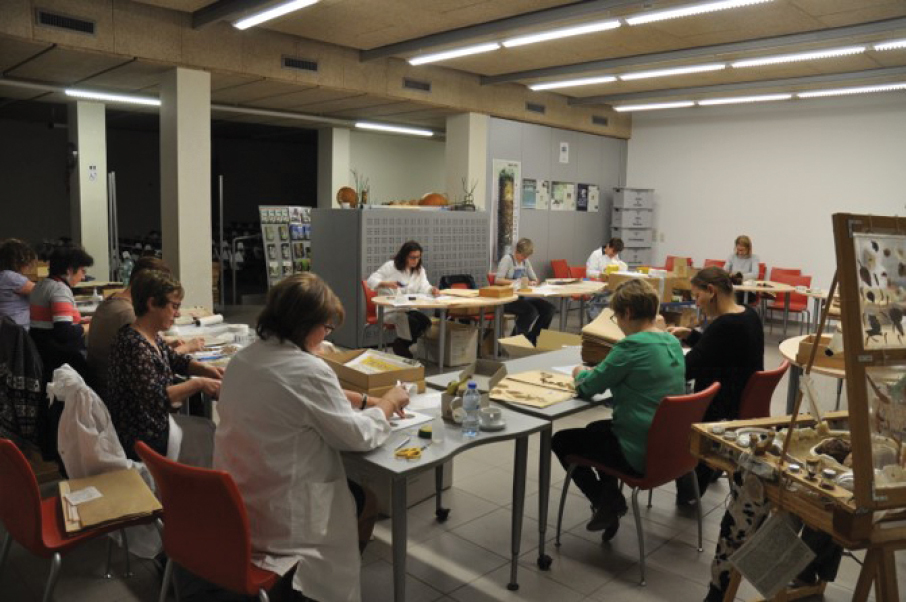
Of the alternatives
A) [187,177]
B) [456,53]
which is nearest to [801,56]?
[456,53]

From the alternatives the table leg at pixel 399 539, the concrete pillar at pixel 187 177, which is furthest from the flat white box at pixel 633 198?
the table leg at pixel 399 539

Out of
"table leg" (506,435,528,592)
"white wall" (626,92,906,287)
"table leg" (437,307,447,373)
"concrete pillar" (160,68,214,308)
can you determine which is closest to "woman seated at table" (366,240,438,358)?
"table leg" (437,307,447,373)

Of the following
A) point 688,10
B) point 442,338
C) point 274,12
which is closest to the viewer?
point 688,10

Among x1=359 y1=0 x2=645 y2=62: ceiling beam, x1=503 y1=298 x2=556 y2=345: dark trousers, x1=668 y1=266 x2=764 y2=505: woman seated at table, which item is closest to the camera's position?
x1=668 y1=266 x2=764 y2=505: woman seated at table

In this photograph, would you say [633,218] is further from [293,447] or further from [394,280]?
[293,447]

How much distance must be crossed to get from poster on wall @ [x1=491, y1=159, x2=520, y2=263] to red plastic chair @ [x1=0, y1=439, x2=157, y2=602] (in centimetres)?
868

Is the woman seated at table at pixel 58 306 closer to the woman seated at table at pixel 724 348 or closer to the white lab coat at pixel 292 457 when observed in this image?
the white lab coat at pixel 292 457

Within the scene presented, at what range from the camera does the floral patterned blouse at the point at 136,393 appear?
2834 mm

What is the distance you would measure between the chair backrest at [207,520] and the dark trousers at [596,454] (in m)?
1.65

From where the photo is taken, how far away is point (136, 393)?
2.84 m

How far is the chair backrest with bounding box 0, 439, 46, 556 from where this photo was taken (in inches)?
86.0

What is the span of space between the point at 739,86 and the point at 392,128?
542 centimetres

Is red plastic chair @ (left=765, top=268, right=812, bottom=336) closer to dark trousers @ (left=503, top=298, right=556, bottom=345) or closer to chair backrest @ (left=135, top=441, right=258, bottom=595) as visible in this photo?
dark trousers @ (left=503, top=298, right=556, bottom=345)

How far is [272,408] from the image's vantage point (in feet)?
7.18
